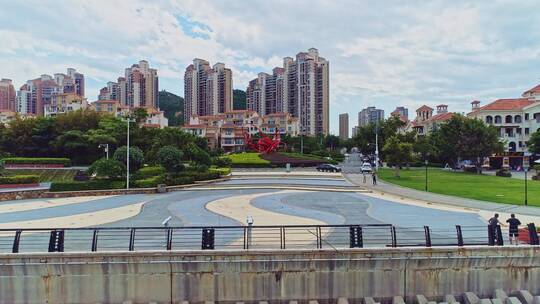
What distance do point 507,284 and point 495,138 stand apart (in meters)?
43.9

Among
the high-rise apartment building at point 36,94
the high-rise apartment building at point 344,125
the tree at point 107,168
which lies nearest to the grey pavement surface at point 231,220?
the tree at point 107,168

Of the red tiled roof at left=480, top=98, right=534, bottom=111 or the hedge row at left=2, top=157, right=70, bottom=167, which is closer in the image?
the hedge row at left=2, top=157, right=70, bottom=167

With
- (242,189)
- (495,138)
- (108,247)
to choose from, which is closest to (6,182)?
(242,189)

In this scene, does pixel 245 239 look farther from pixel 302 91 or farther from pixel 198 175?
pixel 302 91

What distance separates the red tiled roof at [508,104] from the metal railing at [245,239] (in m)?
61.0

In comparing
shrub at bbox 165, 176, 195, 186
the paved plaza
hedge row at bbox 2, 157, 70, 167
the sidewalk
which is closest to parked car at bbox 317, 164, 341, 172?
the sidewalk

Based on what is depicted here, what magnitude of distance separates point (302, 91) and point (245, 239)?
10298cm

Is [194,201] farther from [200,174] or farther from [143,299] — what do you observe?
[143,299]

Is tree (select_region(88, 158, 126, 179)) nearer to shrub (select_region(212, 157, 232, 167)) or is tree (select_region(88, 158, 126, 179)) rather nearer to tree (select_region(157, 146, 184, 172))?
tree (select_region(157, 146, 184, 172))

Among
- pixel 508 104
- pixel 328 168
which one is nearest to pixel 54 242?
pixel 328 168

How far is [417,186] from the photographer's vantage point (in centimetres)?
3084

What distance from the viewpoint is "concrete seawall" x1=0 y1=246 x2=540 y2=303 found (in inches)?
→ 399

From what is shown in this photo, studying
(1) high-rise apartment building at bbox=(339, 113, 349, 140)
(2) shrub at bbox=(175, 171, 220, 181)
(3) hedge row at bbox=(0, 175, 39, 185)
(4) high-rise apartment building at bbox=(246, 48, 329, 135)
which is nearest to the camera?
(3) hedge row at bbox=(0, 175, 39, 185)

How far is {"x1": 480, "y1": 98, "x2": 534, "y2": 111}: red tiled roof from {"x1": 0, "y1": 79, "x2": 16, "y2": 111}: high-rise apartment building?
14076 cm
